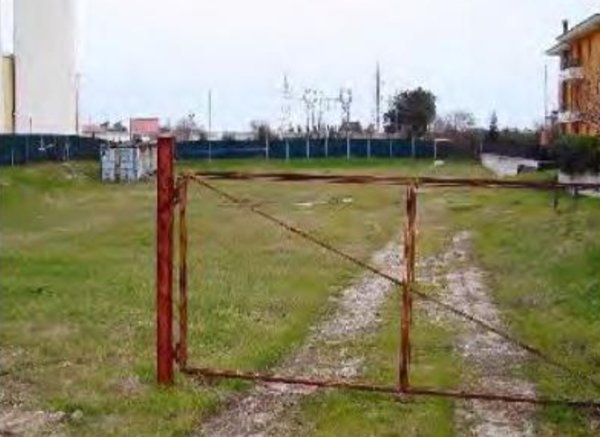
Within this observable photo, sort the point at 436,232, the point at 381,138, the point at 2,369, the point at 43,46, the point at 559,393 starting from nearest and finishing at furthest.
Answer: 1. the point at 559,393
2. the point at 2,369
3. the point at 436,232
4. the point at 43,46
5. the point at 381,138

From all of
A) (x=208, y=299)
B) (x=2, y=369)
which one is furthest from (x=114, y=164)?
(x=2, y=369)

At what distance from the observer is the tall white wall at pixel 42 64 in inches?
2254

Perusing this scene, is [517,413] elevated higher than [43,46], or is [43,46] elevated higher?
[43,46]

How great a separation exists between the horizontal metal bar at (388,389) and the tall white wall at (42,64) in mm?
50253

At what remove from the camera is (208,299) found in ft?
45.1

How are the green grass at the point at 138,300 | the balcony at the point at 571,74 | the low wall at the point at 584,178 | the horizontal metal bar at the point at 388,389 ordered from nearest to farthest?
the horizontal metal bar at the point at 388,389 < the green grass at the point at 138,300 < the low wall at the point at 584,178 < the balcony at the point at 571,74

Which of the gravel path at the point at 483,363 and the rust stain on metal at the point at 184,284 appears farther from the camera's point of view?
the rust stain on metal at the point at 184,284

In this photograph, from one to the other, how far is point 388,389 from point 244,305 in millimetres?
4888

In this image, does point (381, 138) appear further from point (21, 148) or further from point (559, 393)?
point (559, 393)

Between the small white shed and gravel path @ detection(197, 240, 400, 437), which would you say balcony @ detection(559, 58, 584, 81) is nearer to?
the small white shed

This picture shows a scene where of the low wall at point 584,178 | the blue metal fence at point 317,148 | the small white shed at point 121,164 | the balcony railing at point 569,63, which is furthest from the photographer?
the blue metal fence at point 317,148

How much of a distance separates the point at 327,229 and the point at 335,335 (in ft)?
44.9

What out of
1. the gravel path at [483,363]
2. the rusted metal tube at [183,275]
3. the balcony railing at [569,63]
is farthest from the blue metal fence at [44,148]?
the rusted metal tube at [183,275]

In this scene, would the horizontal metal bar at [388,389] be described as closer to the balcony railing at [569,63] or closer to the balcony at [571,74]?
the balcony at [571,74]
